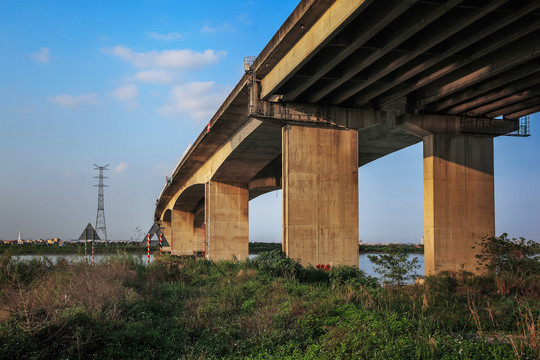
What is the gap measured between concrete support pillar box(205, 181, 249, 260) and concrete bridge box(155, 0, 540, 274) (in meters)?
10.00

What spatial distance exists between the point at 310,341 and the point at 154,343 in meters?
2.77

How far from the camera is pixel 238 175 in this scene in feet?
127

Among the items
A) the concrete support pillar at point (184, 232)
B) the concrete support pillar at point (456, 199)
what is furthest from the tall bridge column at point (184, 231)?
the concrete support pillar at point (456, 199)

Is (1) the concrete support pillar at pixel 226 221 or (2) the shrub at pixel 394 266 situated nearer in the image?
(2) the shrub at pixel 394 266

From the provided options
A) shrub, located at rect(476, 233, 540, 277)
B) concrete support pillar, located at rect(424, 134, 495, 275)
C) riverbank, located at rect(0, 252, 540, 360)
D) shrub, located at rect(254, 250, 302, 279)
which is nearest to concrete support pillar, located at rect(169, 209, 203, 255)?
concrete support pillar, located at rect(424, 134, 495, 275)

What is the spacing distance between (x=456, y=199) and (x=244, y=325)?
1875 cm

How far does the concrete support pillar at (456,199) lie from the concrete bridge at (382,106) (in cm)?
6

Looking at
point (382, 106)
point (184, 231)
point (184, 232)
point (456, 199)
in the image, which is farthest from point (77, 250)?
point (184, 231)

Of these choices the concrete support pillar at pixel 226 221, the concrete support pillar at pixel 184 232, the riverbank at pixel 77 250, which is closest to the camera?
the riverbank at pixel 77 250

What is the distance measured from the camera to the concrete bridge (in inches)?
627

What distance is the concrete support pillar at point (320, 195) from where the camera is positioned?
74.3 feet

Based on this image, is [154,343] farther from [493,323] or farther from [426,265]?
[426,265]

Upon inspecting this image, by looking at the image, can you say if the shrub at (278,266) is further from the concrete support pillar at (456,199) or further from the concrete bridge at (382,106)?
the concrete support pillar at (456,199)

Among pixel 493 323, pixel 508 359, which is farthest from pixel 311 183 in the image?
pixel 508 359
